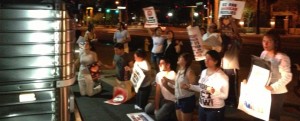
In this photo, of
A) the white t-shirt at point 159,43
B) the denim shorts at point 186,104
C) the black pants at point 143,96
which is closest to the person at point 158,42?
the white t-shirt at point 159,43

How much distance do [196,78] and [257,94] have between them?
174cm

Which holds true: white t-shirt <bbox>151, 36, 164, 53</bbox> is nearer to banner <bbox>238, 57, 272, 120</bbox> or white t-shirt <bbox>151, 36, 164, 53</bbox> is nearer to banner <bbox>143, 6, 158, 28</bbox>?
banner <bbox>143, 6, 158, 28</bbox>

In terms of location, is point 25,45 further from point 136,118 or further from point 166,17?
point 166,17

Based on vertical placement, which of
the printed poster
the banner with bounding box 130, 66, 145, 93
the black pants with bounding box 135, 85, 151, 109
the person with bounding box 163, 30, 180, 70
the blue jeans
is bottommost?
the printed poster

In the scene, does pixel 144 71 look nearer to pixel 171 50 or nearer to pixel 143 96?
pixel 143 96

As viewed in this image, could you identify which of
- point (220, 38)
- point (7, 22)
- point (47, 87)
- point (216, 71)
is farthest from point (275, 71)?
point (7, 22)

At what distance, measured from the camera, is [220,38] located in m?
7.15

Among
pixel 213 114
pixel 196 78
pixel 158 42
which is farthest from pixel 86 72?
pixel 213 114

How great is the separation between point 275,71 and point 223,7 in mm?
3493

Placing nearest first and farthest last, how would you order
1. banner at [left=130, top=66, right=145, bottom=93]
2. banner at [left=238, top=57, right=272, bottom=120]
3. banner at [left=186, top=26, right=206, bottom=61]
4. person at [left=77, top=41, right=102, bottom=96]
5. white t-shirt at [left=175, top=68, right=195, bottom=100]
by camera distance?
banner at [left=238, top=57, right=272, bottom=120] → white t-shirt at [left=175, top=68, right=195, bottom=100] → banner at [left=130, top=66, right=145, bottom=93] → banner at [left=186, top=26, right=206, bottom=61] → person at [left=77, top=41, right=102, bottom=96]

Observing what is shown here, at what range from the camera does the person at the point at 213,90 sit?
15.5ft

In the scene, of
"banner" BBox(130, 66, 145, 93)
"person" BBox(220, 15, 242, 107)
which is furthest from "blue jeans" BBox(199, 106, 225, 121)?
"person" BBox(220, 15, 242, 107)

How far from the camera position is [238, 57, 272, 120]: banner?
4.60 metres

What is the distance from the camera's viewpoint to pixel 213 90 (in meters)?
4.66
